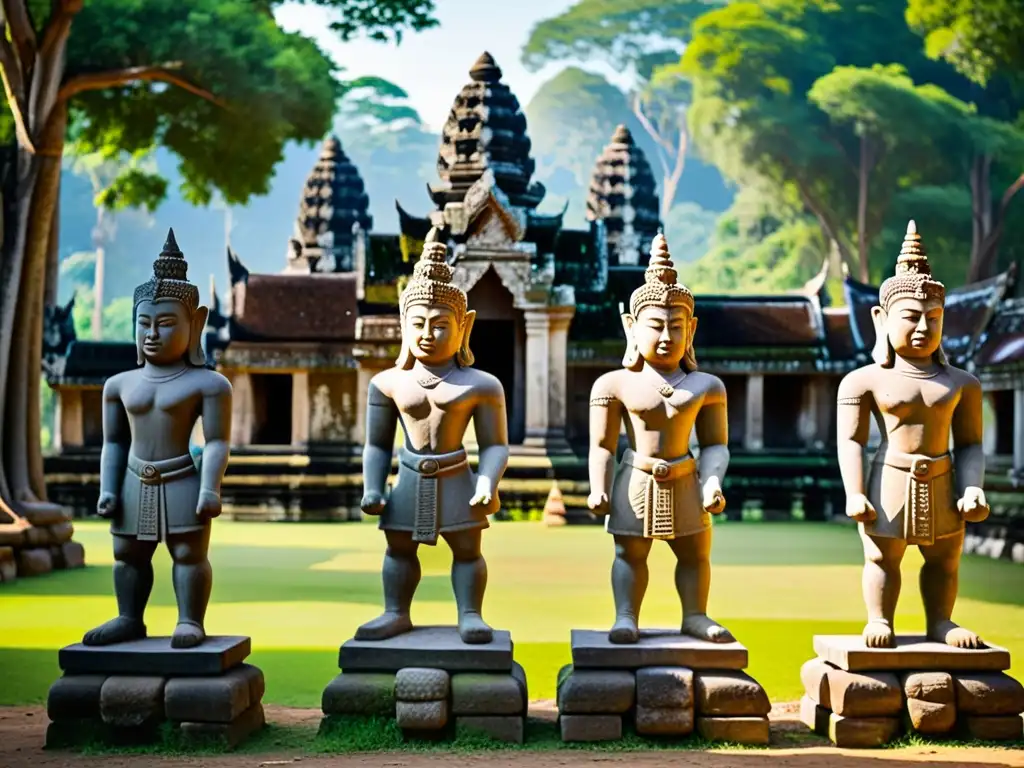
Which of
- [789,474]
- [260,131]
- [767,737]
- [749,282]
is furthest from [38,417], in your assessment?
[749,282]

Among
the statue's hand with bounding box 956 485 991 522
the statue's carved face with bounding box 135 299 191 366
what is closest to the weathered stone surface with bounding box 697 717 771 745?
the statue's hand with bounding box 956 485 991 522

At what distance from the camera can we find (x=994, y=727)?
223 inches

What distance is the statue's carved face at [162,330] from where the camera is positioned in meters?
6.01

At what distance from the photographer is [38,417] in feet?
41.6

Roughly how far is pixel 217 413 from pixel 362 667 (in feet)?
4.60

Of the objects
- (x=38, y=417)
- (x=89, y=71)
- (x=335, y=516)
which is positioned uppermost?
(x=89, y=71)

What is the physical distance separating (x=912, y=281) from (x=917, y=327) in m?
0.24

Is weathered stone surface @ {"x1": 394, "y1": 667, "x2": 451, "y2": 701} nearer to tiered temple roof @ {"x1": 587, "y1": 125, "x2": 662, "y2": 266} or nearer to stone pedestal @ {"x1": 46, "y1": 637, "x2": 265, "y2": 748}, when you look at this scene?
stone pedestal @ {"x1": 46, "y1": 637, "x2": 265, "y2": 748}

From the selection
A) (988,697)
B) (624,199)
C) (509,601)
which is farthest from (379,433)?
(624,199)

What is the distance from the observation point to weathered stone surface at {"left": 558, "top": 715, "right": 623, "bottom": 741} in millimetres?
5637

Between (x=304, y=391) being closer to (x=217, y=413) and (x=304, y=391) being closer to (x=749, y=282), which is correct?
(x=217, y=413)

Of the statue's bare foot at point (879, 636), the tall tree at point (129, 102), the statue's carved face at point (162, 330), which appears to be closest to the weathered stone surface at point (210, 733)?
the statue's carved face at point (162, 330)

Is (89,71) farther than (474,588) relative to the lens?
Yes

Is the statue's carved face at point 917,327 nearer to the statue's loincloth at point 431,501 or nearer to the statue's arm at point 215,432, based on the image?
the statue's loincloth at point 431,501
